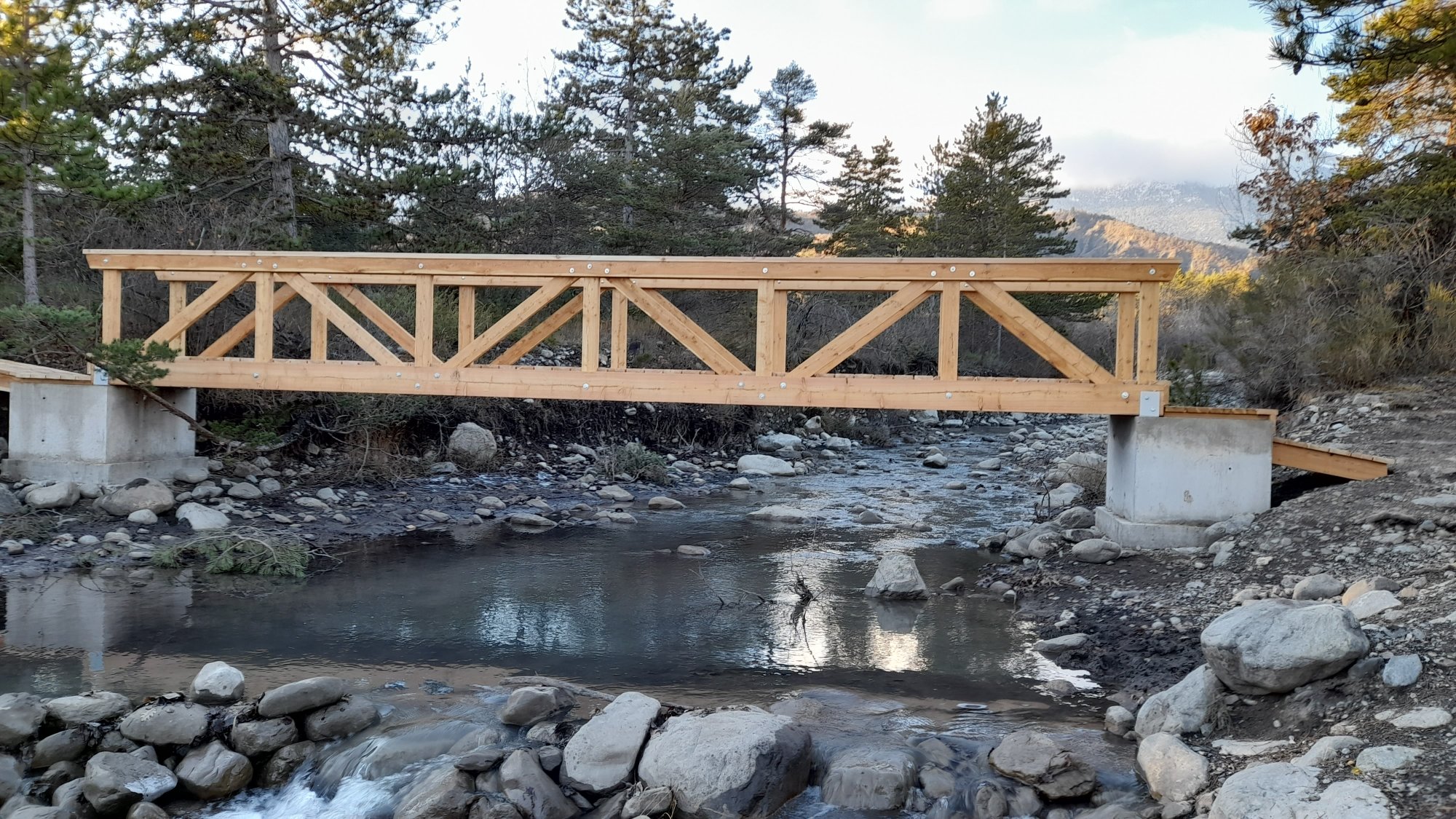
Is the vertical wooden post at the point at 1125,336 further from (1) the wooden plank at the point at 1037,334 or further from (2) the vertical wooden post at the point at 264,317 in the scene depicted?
(2) the vertical wooden post at the point at 264,317

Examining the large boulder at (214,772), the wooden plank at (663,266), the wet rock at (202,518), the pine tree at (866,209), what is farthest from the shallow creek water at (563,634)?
the pine tree at (866,209)

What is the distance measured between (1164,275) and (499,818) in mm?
7365

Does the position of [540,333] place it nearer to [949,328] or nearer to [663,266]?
[663,266]

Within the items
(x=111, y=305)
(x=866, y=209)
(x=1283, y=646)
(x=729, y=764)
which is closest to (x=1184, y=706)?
(x=1283, y=646)

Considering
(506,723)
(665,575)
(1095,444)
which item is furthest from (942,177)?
(506,723)

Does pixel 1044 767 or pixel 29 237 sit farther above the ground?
pixel 29 237

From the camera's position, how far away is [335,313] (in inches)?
418

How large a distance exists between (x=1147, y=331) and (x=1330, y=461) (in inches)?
78.1

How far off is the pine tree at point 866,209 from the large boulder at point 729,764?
30211 millimetres

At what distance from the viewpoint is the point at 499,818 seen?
4812 millimetres

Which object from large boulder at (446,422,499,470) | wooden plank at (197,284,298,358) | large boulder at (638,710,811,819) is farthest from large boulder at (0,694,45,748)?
large boulder at (446,422,499,470)

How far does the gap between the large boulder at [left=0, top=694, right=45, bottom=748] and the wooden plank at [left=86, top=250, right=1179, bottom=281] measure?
5.60 meters

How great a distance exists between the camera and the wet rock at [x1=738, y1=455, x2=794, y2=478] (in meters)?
16.5

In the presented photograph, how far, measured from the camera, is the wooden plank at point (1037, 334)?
952 centimetres
